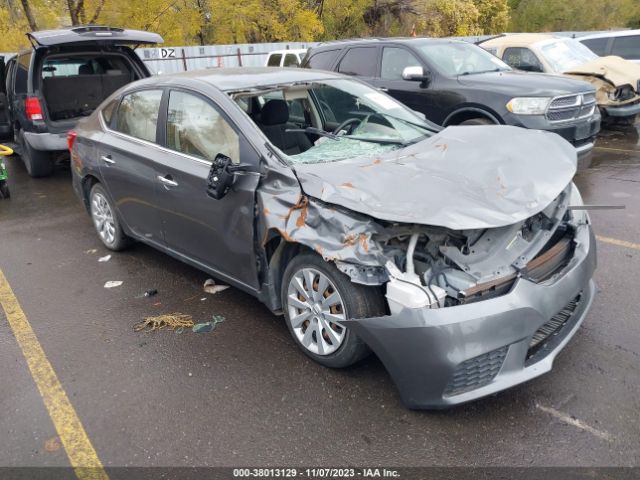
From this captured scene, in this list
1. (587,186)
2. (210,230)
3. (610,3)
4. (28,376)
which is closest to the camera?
(28,376)

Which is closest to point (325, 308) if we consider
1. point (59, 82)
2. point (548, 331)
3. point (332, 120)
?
point (548, 331)

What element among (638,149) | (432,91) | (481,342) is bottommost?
(638,149)

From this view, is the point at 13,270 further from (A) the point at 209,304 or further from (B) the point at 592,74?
(B) the point at 592,74

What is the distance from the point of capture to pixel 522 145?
3.44 metres

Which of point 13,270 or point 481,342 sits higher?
point 481,342

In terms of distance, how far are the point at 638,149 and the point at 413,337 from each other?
802 cm

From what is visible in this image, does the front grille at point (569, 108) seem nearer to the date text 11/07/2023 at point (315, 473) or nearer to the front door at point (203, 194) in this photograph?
the front door at point (203, 194)

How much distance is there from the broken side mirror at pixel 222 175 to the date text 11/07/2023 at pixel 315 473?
1.65 meters

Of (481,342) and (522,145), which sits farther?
(522,145)

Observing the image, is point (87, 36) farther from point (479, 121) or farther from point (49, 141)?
point (479, 121)

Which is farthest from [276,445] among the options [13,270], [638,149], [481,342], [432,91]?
[638,149]

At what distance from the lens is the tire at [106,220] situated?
5.02 m

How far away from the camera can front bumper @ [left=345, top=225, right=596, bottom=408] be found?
8.23 feet

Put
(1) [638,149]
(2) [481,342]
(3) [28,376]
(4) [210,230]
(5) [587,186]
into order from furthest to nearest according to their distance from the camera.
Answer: (1) [638,149] < (5) [587,186] < (4) [210,230] < (3) [28,376] < (2) [481,342]
